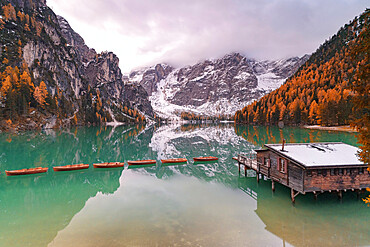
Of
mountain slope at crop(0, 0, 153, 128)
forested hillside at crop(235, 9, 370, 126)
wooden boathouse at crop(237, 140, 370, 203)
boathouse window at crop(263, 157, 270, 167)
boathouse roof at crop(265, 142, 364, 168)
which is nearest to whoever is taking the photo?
wooden boathouse at crop(237, 140, 370, 203)

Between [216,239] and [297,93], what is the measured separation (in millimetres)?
159915

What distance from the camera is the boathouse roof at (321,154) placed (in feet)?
66.6

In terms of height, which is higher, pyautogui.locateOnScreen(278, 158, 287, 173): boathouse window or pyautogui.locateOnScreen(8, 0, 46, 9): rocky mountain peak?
pyautogui.locateOnScreen(8, 0, 46, 9): rocky mountain peak

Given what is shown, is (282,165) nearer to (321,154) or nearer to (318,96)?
(321,154)

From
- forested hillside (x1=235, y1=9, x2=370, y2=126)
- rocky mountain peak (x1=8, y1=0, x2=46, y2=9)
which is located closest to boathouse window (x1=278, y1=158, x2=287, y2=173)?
forested hillside (x1=235, y1=9, x2=370, y2=126)

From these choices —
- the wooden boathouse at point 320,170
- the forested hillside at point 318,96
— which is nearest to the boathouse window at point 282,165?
the wooden boathouse at point 320,170

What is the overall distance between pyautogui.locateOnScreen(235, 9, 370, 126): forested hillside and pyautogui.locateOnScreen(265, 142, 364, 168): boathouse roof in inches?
3786

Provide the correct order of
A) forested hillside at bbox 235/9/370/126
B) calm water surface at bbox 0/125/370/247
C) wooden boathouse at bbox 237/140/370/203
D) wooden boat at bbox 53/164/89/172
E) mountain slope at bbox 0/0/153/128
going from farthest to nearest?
forested hillside at bbox 235/9/370/126, mountain slope at bbox 0/0/153/128, wooden boat at bbox 53/164/89/172, wooden boathouse at bbox 237/140/370/203, calm water surface at bbox 0/125/370/247

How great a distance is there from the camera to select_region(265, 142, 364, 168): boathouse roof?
20297mm

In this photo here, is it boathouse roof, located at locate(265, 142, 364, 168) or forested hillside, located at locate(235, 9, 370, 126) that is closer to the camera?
boathouse roof, located at locate(265, 142, 364, 168)

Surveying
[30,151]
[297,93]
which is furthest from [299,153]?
[297,93]

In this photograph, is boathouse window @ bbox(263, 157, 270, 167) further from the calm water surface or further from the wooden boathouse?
the calm water surface

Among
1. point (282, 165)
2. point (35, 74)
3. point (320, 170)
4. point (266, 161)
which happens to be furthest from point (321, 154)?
point (35, 74)

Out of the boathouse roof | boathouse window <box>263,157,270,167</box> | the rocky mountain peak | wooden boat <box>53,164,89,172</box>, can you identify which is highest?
the rocky mountain peak
